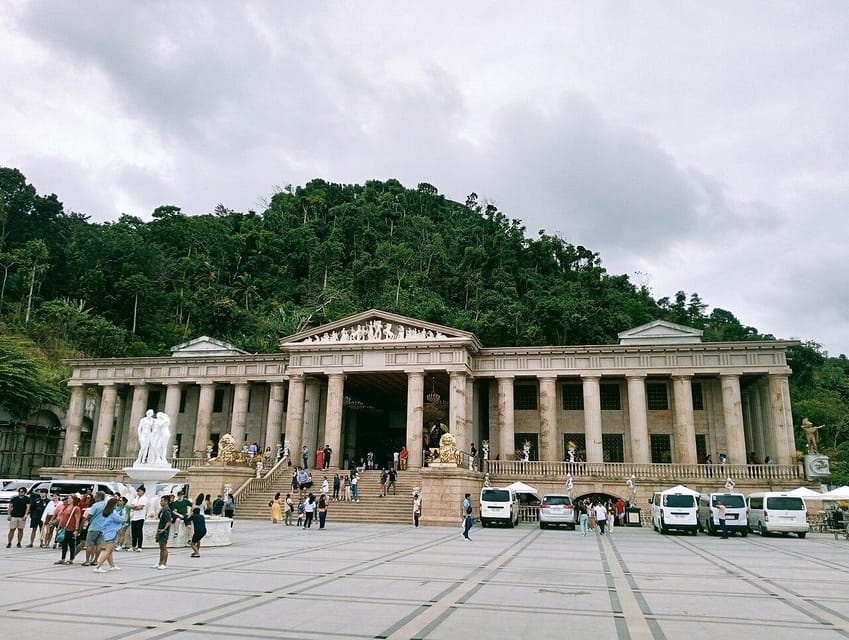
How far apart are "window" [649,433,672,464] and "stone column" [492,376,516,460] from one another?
30.6ft

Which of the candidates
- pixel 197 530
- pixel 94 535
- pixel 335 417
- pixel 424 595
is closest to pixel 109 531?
pixel 94 535

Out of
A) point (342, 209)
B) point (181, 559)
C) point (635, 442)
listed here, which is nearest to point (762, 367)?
point (635, 442)

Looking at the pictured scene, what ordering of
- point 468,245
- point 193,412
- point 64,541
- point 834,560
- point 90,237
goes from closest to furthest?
1. point 64,541
2. point 834,560
3. point 193,412
4. point 90,237
5. point 468,245

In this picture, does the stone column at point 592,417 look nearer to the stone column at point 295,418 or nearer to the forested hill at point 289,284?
the stone column at point 295,418

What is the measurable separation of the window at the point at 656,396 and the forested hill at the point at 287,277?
780 inches

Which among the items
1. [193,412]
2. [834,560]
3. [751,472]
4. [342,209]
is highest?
[342,209]

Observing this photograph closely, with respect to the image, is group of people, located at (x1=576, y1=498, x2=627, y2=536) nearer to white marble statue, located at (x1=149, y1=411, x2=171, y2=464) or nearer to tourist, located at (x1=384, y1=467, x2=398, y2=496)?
tourist, located at (x1=384, y1=467, x2=398, y2=496)

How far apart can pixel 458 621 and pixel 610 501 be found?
99.5 ft

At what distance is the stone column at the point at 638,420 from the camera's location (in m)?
38.1

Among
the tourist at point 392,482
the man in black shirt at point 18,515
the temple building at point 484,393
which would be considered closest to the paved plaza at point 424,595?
the man in black shirt at point 18,515

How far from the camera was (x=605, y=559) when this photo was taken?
16.3m

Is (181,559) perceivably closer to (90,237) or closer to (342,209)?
(90,237)

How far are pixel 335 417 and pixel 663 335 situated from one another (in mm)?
22120

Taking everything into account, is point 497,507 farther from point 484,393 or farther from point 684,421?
point 484,393
